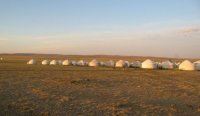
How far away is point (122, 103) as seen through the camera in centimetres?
1559

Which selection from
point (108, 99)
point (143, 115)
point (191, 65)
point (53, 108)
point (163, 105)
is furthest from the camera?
point (191, 65)

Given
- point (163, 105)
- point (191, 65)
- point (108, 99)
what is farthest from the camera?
point (191, 65)

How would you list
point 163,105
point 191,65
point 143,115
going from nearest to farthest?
point 143,115 → point 163,105 → point 191,65

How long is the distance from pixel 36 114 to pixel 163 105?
6.18 m

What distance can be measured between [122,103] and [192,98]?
498 centimetres

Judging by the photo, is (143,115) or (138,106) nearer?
(143,115)

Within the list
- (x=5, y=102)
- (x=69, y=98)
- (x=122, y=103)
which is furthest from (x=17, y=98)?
(x=122, y=103)

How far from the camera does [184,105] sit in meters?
15.5

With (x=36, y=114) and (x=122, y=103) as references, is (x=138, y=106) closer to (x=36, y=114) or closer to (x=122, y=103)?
(x=122, y=103)

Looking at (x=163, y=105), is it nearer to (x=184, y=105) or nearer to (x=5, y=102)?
(x=184, y=105)

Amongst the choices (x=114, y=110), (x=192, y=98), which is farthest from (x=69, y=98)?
(x=192, y=98)

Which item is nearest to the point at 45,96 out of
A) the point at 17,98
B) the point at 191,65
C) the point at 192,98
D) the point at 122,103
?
the point at 17,98

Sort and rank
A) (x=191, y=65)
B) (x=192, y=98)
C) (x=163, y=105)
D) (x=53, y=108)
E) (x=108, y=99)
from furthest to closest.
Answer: (x=191, y=65) < (x=192, y=98) < (x=108, y=99) < (x=163, y=105) < (x=53, y=108)

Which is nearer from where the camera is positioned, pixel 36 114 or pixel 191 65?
pixel 36 114
